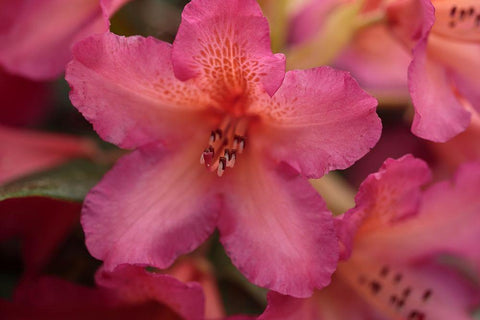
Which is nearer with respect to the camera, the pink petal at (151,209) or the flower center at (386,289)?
the pink petal at (151,209)

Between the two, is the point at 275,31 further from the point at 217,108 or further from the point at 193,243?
the point at 193,243

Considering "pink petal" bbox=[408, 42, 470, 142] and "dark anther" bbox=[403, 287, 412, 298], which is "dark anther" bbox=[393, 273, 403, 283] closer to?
"dark anther" bbox=[403, 287, 412, 298]

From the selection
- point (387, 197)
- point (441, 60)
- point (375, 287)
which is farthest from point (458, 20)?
point (375, 287)

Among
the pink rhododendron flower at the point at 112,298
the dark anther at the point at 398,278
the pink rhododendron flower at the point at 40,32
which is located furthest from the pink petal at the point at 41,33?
the dark anther at the point at 398,278

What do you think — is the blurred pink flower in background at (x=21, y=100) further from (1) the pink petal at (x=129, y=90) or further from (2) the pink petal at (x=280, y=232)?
(2) the pink petal at (x=280, y=232)

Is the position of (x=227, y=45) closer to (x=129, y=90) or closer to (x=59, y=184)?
(x=129, y=90)

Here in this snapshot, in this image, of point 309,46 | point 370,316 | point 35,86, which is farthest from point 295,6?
point 370,316
